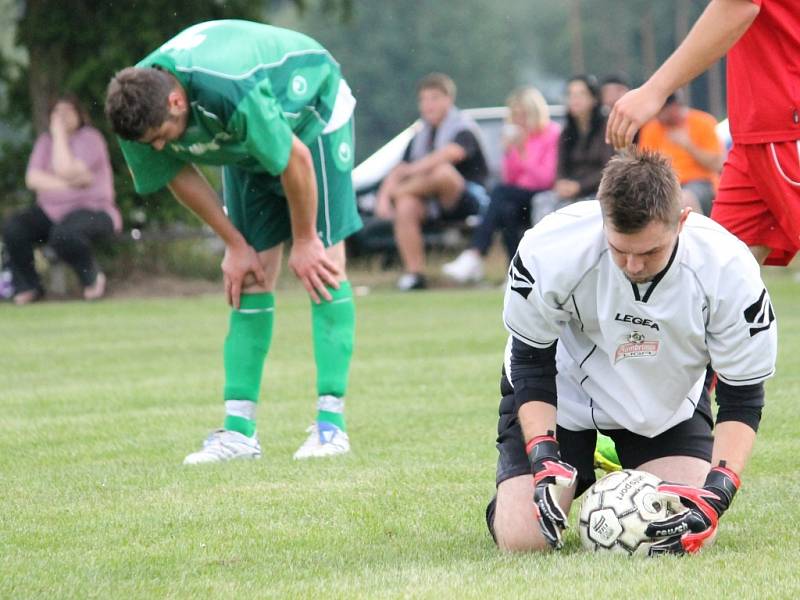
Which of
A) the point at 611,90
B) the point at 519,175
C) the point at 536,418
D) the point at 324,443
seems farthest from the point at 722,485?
the point at 519,175

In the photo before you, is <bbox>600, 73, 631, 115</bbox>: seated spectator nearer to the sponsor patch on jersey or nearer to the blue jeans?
the blue jeans

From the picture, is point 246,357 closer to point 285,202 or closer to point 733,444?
point 285,202

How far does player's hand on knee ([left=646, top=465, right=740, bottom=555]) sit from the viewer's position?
161 inches

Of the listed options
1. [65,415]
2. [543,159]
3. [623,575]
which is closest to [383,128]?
[543,159]

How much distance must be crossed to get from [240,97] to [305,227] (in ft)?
2.28

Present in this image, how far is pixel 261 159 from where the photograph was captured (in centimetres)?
573

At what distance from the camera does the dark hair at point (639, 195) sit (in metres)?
3.87

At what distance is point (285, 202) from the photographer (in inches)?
254

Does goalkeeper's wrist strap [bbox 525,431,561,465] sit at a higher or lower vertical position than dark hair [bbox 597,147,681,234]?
lower

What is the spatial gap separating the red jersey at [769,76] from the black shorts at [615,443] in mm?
1120

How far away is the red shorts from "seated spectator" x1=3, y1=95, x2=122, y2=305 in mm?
9320

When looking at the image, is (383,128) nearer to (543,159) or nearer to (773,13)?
(543,159)

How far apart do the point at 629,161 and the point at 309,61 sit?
8.18ft

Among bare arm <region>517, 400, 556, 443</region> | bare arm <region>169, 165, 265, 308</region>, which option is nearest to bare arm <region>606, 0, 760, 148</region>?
bare arm <region>517, 400, 556, 443</region>
